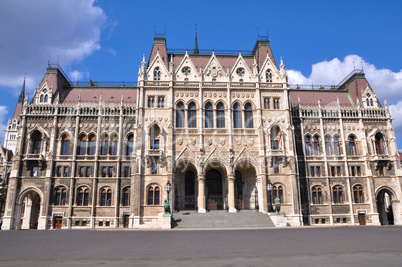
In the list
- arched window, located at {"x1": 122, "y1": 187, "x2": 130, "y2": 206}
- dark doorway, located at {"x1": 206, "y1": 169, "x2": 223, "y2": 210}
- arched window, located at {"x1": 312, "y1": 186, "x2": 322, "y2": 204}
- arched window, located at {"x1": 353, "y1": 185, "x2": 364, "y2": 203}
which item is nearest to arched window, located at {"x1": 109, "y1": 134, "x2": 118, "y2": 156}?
arched window, located at {"x1": 122, "y1": 187, "x2": 130, "y2": 206}

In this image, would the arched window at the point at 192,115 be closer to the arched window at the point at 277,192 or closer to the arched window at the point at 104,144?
the arched window at the point at 104,144

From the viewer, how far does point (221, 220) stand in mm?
35969

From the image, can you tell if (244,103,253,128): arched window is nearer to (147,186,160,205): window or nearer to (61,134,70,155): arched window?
(147,186,160,205): window

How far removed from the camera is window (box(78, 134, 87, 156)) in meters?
45.1

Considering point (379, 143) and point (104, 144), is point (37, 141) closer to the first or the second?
point (104, 144)

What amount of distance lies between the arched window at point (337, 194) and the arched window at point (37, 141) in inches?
1744

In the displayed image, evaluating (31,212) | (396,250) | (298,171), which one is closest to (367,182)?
(298,171)

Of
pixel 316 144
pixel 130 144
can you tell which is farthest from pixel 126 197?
pixel 316 144

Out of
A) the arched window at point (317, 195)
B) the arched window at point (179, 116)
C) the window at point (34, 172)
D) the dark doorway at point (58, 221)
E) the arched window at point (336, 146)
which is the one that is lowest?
the dark doorway at point (58, 221)

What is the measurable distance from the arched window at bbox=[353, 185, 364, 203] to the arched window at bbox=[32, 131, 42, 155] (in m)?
47.6

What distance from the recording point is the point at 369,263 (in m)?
10.8

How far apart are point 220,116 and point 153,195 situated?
1451 centimetres

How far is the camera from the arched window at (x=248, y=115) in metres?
44.1

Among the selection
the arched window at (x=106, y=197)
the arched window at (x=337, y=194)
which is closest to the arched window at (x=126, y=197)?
the arched window at (x=106, y=197)
